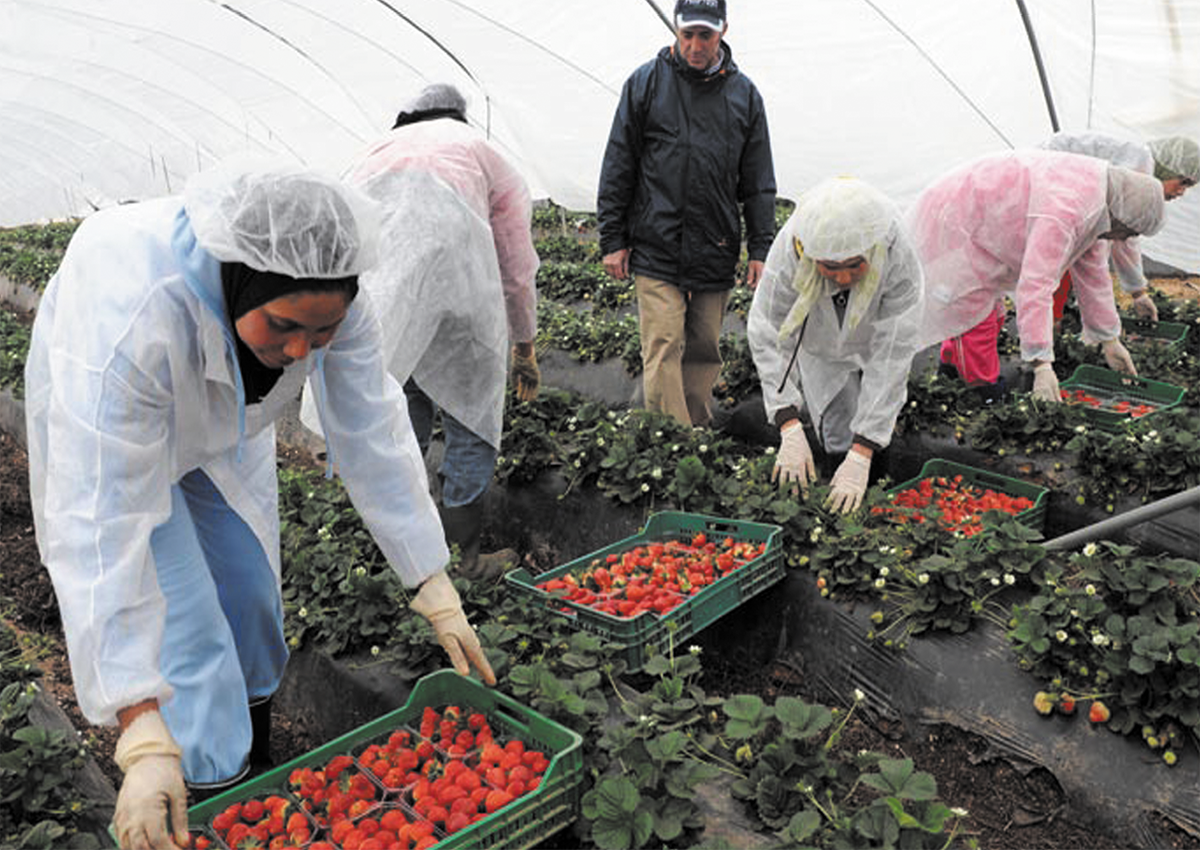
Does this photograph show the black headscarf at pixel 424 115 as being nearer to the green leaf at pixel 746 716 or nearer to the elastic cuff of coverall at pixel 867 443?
the elastic cuff of coverall at pixel 867 443

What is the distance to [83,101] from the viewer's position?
15375mm

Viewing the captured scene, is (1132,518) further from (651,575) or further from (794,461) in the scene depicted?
(651,575)

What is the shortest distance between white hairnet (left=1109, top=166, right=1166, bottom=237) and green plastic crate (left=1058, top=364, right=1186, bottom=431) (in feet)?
2.65

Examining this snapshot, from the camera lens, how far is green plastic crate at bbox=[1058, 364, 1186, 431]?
14.0 feet

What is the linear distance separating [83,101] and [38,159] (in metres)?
4.51

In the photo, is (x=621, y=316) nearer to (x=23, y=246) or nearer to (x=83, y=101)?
(x=83, y=101)

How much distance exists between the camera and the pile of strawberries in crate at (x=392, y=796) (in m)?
2.07

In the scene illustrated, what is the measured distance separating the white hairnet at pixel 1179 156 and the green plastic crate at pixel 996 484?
155cm

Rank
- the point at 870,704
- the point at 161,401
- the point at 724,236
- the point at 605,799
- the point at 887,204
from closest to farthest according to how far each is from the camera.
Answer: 1. the point at 161,401
2. the point at 605,799
3. the point at 870,704
4. the point at 887,204
5. the point at 724,236

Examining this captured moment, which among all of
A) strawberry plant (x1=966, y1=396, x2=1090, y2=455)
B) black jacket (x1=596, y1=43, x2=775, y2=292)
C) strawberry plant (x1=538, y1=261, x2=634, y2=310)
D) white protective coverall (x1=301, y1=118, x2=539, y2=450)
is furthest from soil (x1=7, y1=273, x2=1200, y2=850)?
strawberry plant (x1=538, y1=261, x2=634, y2=310)

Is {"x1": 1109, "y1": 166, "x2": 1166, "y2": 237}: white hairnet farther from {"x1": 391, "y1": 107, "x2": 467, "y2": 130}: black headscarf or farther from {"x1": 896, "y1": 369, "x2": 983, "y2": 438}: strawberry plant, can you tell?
{"x1": 391, "y1": 107, "x2": 467, "y2": 130}: black headscarf

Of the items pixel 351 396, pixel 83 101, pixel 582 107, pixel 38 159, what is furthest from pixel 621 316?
pixel 38 159

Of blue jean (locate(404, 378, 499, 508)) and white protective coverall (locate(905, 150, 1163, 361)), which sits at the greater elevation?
white protective coverall (locate(905, 150, 1163, 361))

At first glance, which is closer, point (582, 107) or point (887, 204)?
point (887, 204)
